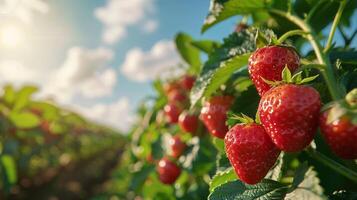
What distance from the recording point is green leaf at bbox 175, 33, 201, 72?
262 cm

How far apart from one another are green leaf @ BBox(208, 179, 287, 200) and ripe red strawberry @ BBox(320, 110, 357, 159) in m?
0.19

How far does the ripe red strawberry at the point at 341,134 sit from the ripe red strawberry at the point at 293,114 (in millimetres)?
35

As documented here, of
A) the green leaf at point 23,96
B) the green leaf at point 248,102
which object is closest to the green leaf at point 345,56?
the green leaf at point 248,102

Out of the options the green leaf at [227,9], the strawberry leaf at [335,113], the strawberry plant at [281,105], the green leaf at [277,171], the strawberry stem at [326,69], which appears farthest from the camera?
the green leaf at [227,9]

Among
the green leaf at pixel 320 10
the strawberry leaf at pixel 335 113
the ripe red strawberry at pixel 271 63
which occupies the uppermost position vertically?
the green leaf at pixel 320 10

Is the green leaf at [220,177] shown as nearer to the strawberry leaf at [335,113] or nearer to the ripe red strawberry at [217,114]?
the ripe red strawberry at [217,114]

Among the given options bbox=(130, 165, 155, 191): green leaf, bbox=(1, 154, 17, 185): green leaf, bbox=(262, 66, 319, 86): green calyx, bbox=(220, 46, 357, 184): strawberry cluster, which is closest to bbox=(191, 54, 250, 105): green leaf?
bbox=(220, 46, 357, 184): strawberry cluster

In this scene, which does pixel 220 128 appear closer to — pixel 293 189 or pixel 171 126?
pixel 293 189

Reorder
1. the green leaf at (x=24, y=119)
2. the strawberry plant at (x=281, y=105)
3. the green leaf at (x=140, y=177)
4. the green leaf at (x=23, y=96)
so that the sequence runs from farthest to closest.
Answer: the green leaf at (x=23, y=96), the green leaf at (x=24, y=119), the green leaf at (x=140, y=177), the strawberry plant at (x=281, y=105)

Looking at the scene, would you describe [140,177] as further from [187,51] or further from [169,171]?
[187,51]

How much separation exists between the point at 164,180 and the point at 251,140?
1610mm

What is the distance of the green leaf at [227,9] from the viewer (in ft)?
4.91

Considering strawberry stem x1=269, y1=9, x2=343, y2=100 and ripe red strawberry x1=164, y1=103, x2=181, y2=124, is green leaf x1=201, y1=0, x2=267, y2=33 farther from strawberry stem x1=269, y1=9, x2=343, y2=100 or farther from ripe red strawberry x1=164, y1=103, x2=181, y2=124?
ripe red strawberry x1=164, y1=103, x2=181, y2=124

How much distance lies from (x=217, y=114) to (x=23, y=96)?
3793 millimetres
